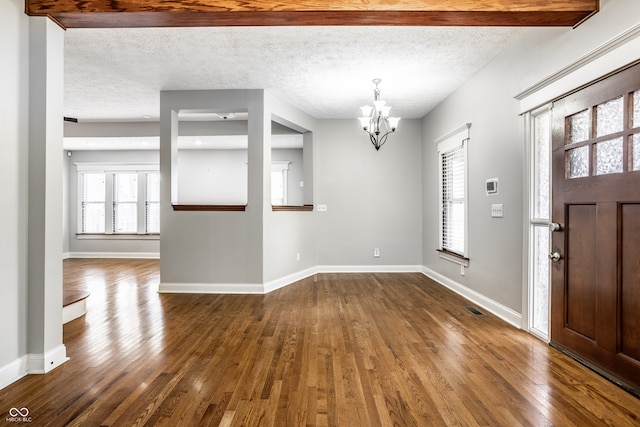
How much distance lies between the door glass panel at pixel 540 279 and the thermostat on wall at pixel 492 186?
725mm

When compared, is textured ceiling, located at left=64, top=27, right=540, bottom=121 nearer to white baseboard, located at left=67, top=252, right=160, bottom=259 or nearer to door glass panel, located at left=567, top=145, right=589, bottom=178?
door glass panel, located at left=567, top=145, right=589, bottom=178

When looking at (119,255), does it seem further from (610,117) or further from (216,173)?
(610,117)

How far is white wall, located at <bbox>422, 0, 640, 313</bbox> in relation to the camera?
2.53 m

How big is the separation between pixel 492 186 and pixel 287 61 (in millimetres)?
2556

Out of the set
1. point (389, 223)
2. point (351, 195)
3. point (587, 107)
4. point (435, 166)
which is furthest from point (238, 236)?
point (587, 107)

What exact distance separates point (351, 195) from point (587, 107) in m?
4.06

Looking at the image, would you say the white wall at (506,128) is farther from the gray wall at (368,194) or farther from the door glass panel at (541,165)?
the gray wall at (368,194)

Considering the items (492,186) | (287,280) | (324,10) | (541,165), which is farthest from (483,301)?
(324,10)

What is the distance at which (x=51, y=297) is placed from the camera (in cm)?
250

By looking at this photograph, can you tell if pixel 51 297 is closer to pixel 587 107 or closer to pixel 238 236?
pixel 238 236

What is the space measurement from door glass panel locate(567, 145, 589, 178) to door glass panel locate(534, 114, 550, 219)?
41 cm

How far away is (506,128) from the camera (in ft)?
11.8

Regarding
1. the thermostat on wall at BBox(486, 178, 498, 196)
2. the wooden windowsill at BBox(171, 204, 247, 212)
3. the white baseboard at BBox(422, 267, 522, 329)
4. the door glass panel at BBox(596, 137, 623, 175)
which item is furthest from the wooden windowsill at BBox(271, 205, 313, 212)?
the door glass panel at BBox(596, 137, 623, 175)

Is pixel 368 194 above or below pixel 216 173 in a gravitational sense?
below
